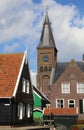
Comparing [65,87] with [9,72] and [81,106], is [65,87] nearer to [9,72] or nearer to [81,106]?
[81,106]

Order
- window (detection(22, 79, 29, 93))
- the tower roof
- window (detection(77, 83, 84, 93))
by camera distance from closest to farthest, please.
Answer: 1. window (detection(22, 79, 29, 93))
2. window (detection(77, 83, 84, 93))
3. the tower roof

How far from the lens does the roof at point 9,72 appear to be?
35.8 meters

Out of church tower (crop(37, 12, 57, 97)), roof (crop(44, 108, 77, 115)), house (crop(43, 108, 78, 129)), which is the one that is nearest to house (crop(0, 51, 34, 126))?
house (crop(43, 108, 78, 129))

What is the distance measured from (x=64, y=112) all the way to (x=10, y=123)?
17.9m

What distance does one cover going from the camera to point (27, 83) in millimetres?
42344

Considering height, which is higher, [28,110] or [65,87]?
[65,87]

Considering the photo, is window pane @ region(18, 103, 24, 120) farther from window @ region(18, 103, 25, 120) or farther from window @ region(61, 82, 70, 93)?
window @ region(61, 82, 70, 93)

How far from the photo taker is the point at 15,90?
35.7 m

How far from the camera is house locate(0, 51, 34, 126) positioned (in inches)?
1393

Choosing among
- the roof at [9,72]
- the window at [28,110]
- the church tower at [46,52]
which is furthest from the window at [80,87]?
the church tower at [46,52]

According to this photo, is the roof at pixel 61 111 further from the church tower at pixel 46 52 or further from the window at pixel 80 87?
the church tower at pixel 46 52

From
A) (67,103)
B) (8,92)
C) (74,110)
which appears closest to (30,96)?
(8,92)

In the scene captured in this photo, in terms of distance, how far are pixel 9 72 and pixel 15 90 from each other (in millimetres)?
3290

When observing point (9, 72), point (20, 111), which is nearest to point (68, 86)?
point (20, 111)
